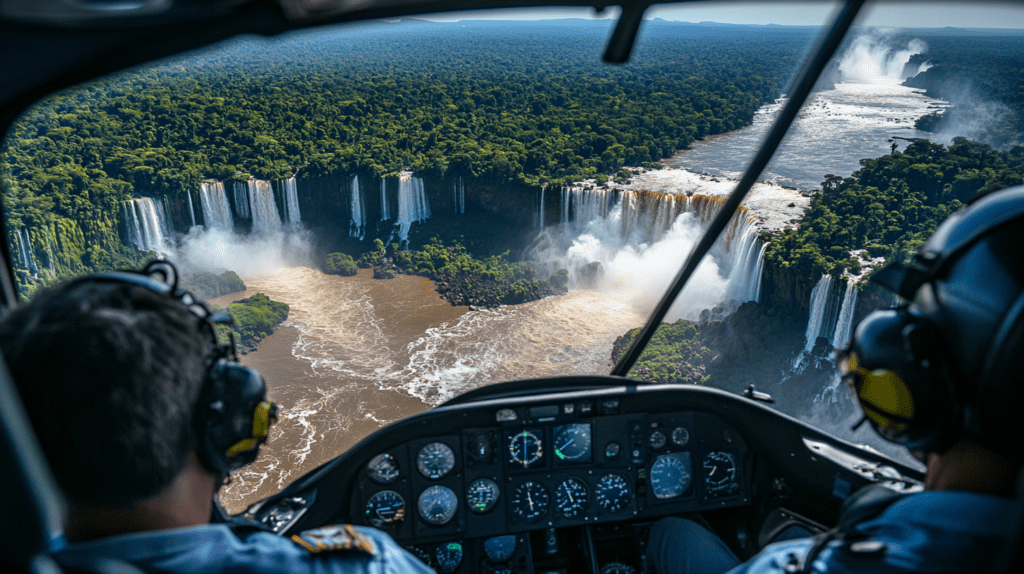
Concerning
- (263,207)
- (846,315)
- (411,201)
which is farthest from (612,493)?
(411,201)

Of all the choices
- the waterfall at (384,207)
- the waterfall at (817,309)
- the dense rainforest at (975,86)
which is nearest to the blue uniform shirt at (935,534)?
the waterfall at (817,309)

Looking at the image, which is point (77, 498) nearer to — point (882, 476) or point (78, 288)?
point (78, 288)

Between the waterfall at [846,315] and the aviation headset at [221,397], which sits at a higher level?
the aviation headset at [221,397]

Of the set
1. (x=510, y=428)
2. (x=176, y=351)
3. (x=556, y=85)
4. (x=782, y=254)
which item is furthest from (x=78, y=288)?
(x=556, y=85)

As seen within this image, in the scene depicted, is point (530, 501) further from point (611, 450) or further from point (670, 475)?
point (670, 475)

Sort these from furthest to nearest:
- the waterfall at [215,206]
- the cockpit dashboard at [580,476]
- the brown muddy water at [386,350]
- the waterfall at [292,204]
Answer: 1. the waterfall at [292,204]
2. the waterfall at [215,206]
3. the brown muddy water at [386,350]
4. the cockpit dashboard at [580,476]

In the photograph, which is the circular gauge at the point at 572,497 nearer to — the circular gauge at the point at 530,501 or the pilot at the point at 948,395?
the circular gauge at the point at 530,501
